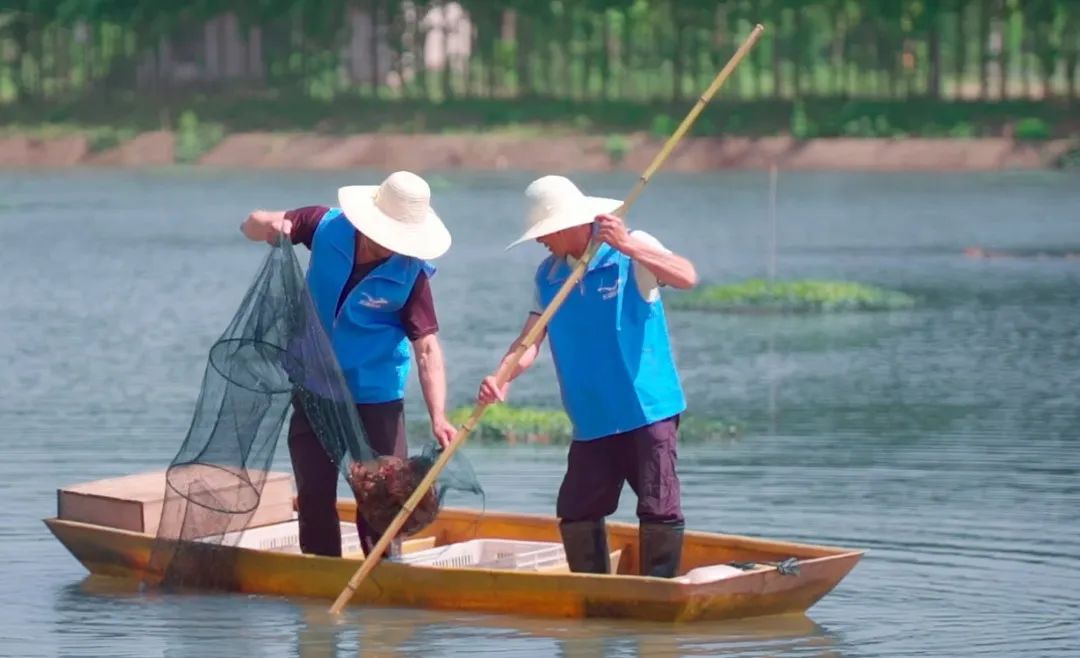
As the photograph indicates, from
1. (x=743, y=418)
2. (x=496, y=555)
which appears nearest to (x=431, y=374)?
(x=496, y=555)

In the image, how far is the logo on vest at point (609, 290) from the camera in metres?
10.1

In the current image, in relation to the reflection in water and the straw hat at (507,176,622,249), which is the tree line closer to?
the reflection in water

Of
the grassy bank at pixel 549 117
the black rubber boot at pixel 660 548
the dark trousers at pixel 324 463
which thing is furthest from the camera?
the grassy bank at pixel 549 117

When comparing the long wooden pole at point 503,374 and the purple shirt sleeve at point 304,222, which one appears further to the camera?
the purple shirt sleeve at point 304,222

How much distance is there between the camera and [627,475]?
10.3 m

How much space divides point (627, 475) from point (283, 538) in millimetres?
2150

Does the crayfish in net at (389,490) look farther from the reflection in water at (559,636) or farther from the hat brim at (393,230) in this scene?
the hat brim at (393,230)

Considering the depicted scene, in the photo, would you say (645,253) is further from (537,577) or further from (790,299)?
A: (790,299)

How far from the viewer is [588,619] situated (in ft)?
34.1

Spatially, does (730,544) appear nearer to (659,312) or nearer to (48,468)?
(659,312)

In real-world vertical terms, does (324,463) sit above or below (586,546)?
above

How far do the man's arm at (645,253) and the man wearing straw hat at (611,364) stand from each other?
16 cm

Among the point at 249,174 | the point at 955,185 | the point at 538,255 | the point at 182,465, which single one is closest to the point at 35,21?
the point at 249,174

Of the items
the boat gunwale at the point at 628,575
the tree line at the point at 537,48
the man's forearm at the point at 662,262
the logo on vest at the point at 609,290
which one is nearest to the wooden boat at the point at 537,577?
the boat gunwale at the point at 628,575
